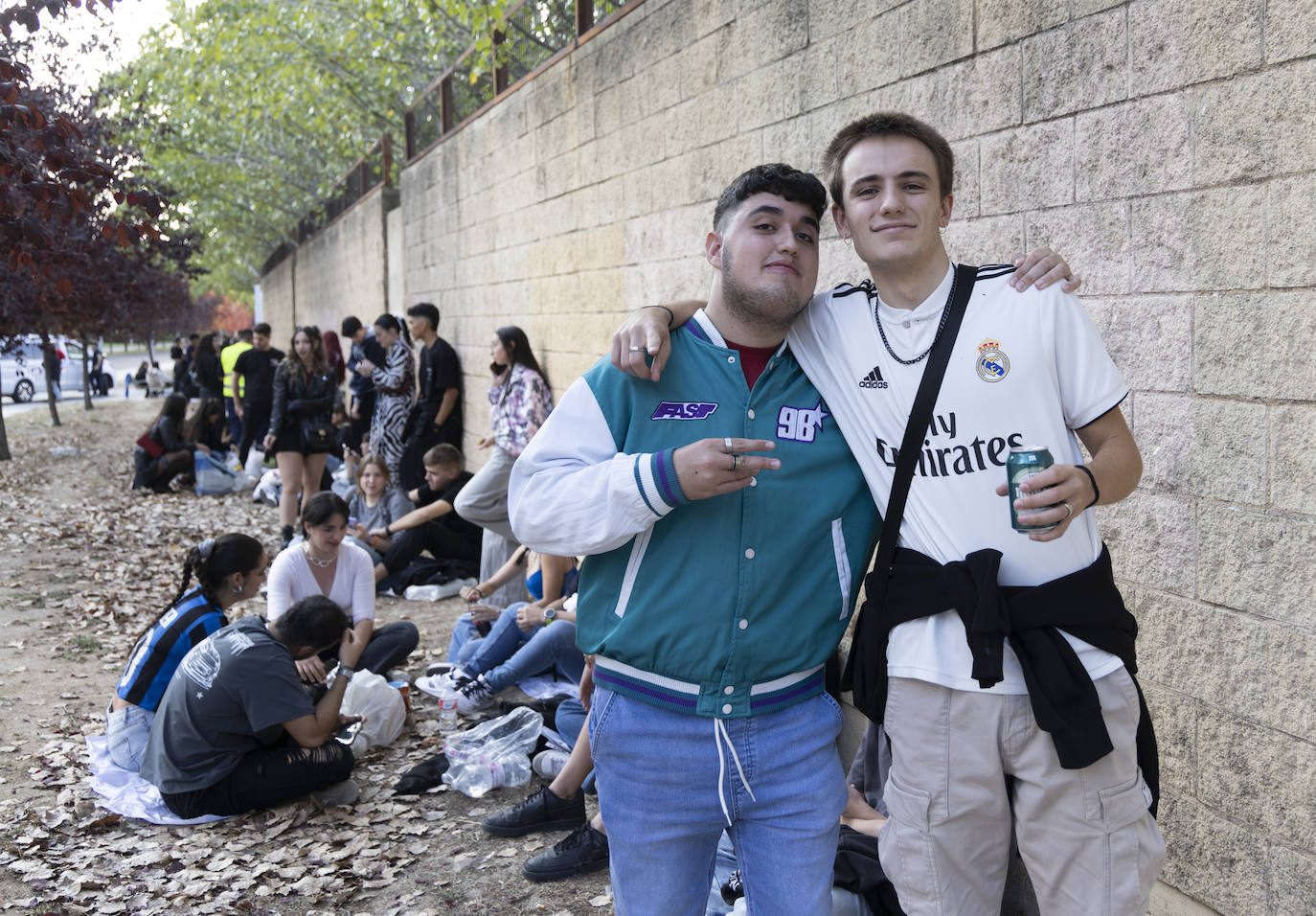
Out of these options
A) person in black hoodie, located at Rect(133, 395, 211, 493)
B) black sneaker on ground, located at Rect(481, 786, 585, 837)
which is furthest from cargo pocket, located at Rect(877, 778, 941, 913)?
person in black hoodie, located at Rect(133, 395, 211, 493)

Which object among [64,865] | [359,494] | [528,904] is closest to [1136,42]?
[528,904]

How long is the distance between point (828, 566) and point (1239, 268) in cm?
149

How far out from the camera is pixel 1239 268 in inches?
112

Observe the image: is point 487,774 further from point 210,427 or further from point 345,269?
point 345,269

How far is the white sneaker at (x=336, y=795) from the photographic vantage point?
4793 millimetres

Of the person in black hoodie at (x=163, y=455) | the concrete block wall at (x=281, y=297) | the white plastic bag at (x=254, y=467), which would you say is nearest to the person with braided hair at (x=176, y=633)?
the person in black hoodie at (x=163, y=455)

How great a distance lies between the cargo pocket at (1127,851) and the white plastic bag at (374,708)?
4048 millimetres

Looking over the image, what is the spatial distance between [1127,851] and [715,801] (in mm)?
825

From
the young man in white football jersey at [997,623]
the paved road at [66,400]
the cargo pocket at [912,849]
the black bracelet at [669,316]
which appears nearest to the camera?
the young man in white football jersey at [997,623]

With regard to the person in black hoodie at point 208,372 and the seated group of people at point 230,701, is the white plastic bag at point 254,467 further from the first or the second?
the seated group of people at point 230,701

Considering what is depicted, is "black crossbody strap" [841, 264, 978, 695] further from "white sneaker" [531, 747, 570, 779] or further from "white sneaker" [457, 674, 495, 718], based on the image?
"white sneaker" [457, 674, 495, 718]

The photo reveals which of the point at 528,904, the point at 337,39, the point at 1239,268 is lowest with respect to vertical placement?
the point at 528,904

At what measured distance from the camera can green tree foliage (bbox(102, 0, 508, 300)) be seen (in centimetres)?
1350

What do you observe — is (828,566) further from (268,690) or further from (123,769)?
(123,769)
